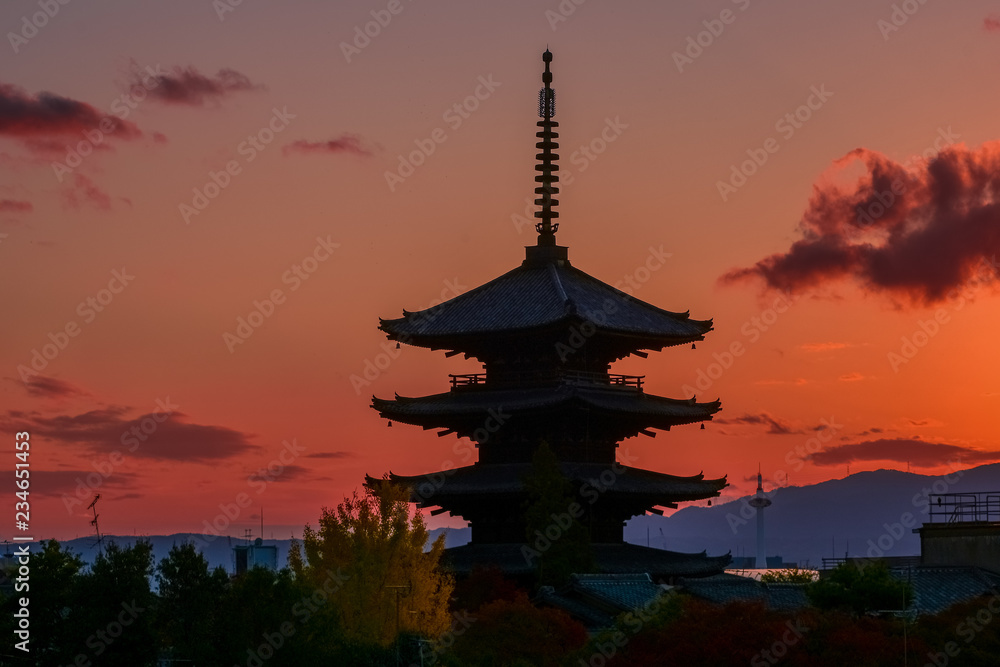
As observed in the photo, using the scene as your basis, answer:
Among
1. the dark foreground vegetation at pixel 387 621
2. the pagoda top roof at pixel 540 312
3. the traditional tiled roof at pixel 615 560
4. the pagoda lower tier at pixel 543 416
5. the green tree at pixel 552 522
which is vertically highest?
the pagoda top roof at pixel 540 312

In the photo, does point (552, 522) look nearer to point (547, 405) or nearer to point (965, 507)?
point (547, 405)

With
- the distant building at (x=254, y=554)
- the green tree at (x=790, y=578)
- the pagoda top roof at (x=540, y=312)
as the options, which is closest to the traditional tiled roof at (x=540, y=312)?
the pagoda top roof at (x=540, y=312)

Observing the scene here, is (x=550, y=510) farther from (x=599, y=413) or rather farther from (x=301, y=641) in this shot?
(x=301, y=641)

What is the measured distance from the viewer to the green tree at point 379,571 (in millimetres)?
62156

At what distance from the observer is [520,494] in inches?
2982

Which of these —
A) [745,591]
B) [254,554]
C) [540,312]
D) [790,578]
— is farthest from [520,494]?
[254,554]

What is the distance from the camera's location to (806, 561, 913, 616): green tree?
58375 millimetres

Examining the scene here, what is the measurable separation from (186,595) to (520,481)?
2180cm

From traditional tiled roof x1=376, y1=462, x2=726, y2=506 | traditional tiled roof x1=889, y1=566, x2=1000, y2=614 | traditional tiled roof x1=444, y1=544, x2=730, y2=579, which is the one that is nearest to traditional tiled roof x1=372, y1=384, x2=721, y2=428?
traditional tiled roof x1=376, y1=462, x2=726, y2=506

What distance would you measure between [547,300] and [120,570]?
28450mm

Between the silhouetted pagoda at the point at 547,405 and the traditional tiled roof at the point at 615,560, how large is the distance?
0.31ft

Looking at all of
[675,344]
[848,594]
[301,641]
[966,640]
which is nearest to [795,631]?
[966,640]

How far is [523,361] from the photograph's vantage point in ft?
263

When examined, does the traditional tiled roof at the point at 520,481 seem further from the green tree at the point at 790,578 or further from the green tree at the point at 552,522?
the green tree at the point at 790,578
